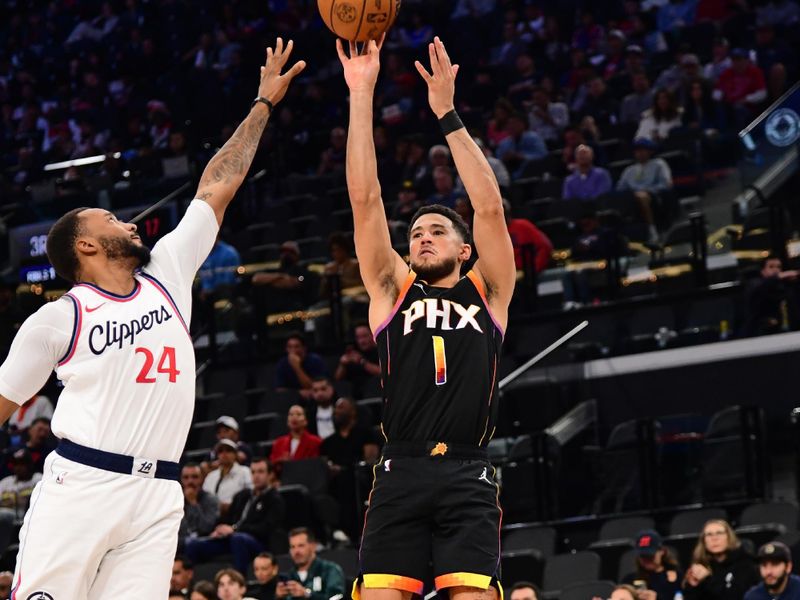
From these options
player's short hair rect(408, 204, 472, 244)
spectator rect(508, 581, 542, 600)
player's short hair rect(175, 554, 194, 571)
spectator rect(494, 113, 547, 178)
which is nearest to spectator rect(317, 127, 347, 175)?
spectator rect(494, 113, 547, 178)

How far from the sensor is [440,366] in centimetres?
646

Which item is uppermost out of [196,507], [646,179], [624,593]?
[646,179]

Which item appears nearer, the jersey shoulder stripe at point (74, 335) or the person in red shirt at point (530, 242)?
the jersey shoulder stripe at point (74, 335)

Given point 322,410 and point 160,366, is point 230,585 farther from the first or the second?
point 160,366

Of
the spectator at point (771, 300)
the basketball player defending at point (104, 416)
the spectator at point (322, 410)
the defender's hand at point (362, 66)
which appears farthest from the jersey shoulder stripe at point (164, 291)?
the spectator at point (771, 300)

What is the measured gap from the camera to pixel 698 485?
1356 centimetres

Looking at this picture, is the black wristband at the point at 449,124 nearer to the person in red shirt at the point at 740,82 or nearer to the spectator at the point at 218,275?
the spectator at the point at 218,275

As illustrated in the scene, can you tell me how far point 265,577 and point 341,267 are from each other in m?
5.14

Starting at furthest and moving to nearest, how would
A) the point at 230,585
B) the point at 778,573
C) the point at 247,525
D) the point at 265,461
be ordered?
1. the point at 265,461
2. the point at 247,525
3. the point at 230,585
4. the point at 778,573

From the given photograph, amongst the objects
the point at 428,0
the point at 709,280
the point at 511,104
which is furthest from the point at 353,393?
the point at 428,0

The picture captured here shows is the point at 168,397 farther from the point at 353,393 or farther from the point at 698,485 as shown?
the point at 353,393

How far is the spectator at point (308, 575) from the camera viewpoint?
12.3 metres

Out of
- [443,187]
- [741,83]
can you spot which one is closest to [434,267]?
[443,187]

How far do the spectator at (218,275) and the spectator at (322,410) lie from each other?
2.71 m
